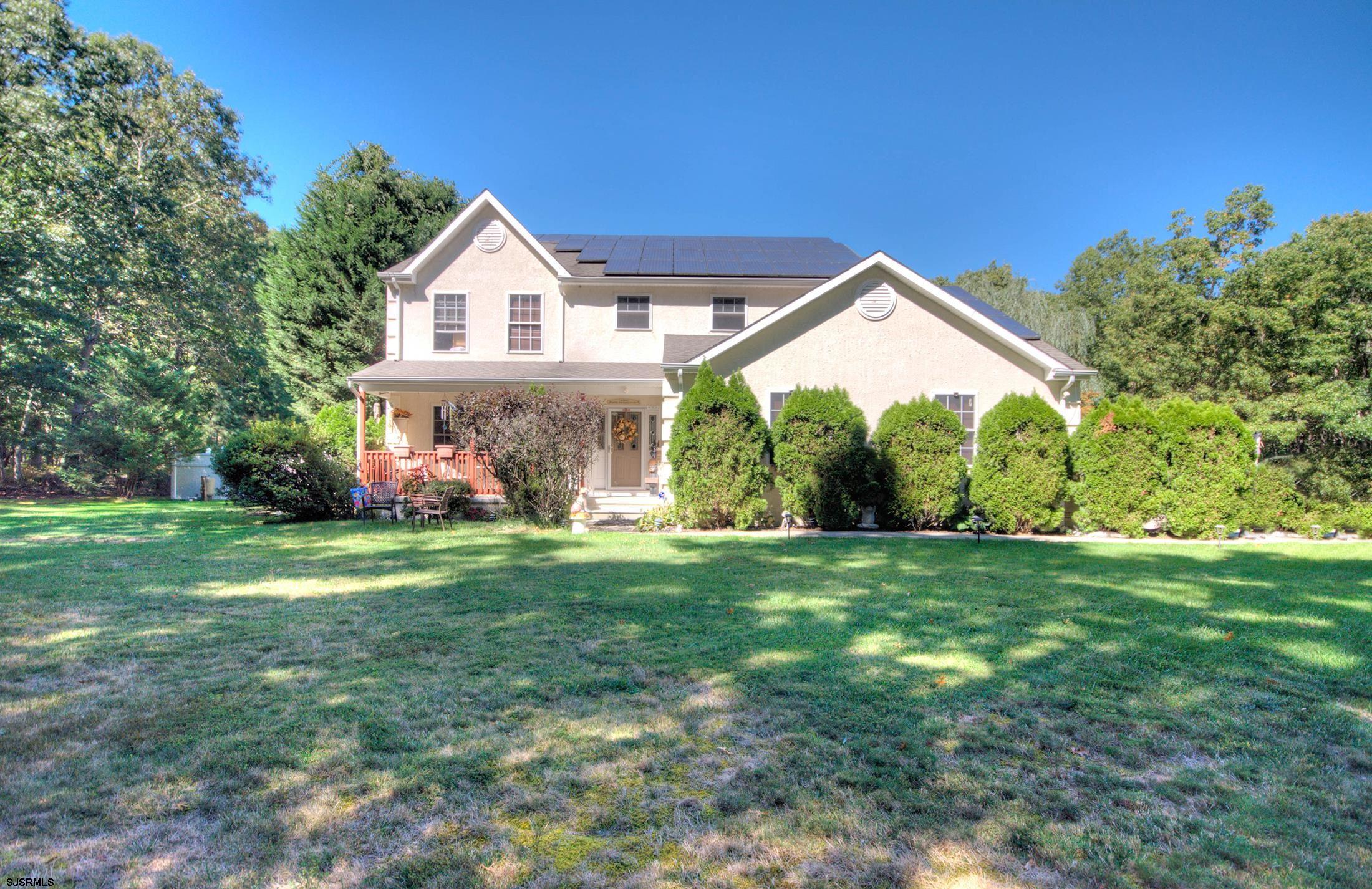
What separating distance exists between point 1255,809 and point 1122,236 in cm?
5425

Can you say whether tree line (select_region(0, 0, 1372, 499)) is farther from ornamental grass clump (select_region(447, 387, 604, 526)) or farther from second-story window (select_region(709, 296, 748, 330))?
second-story window (select_region(709, 296, 748, 330))

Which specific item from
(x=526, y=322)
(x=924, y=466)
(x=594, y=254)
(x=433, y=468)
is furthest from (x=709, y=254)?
(x=433, y=468)

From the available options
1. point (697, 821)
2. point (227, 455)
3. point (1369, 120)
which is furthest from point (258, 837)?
point (1369, 120)

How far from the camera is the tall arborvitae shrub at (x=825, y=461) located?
12.3 meters

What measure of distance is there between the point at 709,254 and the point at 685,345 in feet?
16.7

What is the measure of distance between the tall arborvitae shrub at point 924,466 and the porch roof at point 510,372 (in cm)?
592

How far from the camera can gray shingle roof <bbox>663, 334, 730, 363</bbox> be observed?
13.6 m

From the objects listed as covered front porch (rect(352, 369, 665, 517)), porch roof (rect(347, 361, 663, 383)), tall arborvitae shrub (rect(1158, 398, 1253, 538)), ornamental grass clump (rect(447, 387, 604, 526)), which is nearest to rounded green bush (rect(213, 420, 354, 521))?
covered front porch (rect(352, 369, 665, 517))

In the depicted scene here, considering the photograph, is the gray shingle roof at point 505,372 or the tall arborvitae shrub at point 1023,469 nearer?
the tall arborvitae shrub at point 1023,469

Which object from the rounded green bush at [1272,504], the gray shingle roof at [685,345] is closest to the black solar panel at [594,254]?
the gray shingle roof at [685,345]

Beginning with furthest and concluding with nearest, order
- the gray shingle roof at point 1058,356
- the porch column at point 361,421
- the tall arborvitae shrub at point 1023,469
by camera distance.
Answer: the porch column at point 361,421 → the gray shingle roof at point 1058,356 → the tall arborvitae shrub at point 1023,469

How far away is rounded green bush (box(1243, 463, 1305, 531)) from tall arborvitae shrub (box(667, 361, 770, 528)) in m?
10.1

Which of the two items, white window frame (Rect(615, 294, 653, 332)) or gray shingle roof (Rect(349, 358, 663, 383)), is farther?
white window frame (Rect(615, 294, 653, 332))

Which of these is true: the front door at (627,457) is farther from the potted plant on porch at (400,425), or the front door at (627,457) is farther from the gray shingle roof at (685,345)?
the potted plant on porch at (400,425)
